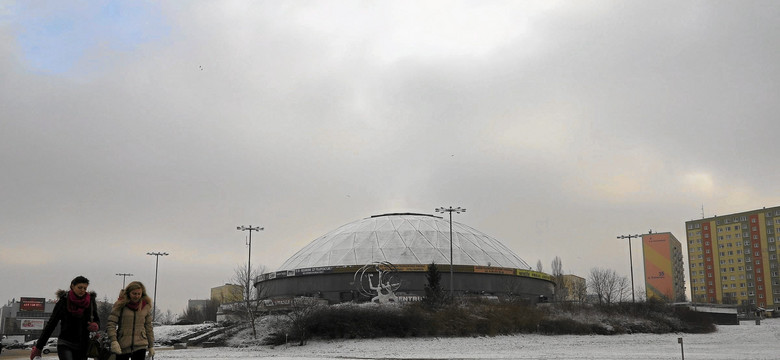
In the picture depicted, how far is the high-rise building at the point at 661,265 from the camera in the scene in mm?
148375

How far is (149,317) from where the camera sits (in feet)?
29.8

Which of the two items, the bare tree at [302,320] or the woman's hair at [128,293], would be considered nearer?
the woman's hair at [128,293]

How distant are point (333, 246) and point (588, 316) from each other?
37459 mm

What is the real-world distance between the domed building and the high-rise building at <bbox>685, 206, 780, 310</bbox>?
5900cm

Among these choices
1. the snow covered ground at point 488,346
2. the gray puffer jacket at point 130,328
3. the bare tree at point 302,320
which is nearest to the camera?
the gray puffer jacket at point 130,328

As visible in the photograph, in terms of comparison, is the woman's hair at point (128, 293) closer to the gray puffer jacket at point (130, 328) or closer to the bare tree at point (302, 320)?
the gray puffer jacket at point (130, 328)

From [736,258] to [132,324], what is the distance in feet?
455

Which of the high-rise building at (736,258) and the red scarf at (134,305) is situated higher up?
the high-rise building at (736,258)

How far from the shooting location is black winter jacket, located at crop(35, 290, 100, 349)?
8.83 m

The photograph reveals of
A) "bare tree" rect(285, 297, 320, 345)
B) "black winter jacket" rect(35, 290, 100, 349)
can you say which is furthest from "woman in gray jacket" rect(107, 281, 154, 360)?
"bare tree" rect(285, 297, 320, 345)

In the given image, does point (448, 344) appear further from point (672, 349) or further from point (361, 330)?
point (672, 349)

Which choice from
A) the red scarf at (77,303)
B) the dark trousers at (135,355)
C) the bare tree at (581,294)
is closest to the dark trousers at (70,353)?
the red scarf at (77,303)

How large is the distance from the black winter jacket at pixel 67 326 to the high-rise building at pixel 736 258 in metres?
131

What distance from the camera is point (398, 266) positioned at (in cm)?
7369
